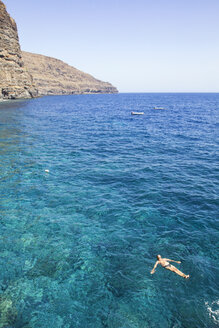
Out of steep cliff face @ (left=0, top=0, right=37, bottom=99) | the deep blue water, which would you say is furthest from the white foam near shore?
steep cliff face @ (left=0, top=0, right=37, bottom=99)

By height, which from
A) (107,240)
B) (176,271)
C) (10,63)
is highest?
(10,63)

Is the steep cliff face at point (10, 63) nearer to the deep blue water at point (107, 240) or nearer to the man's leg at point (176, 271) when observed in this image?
the deep blue water at point (107, 240)

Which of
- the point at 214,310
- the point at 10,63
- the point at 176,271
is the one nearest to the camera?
the point at 214,310

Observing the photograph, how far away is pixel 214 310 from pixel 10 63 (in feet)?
363

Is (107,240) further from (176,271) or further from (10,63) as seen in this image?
(10,63)

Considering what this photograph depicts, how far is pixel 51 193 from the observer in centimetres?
1748

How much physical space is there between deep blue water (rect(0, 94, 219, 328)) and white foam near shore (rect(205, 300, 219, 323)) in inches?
1.5

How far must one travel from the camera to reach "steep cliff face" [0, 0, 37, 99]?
9050cm

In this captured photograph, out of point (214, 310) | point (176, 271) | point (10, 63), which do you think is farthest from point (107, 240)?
point (10, 63)

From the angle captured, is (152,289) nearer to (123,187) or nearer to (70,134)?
(123,187)

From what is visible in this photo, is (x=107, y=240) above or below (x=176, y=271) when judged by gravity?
below

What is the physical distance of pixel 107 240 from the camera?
40.6 feet

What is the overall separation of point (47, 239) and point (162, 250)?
21.8 ft

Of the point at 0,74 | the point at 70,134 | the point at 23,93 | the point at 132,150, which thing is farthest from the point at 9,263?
the point at 23,93
